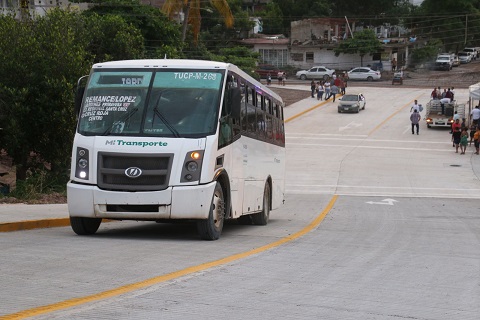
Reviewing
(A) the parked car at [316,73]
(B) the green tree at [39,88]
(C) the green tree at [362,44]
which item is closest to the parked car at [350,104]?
(A) the parked car at [316,73]

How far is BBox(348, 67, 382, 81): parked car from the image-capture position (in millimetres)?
91938

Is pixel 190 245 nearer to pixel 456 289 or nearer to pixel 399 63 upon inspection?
pixel 456 289

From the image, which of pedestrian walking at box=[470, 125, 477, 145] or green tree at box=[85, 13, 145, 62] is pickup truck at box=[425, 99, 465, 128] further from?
green tree at box=[85, 13, 145, 62]

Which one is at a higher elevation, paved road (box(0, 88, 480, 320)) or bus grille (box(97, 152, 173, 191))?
bus grille (box(97, 152, 173, 191))

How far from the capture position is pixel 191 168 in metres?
13.7

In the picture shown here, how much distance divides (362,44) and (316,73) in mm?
6160

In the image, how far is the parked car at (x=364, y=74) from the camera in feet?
302

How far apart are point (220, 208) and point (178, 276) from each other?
488 cm

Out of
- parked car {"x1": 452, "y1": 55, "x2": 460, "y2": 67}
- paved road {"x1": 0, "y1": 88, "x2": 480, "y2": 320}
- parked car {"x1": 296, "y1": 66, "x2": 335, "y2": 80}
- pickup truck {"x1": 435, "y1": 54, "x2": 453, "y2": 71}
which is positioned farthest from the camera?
parked car {"x1": 452, "y1": 55, "x2": 460, "y2": 67}

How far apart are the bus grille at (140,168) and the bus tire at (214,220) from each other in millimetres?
971

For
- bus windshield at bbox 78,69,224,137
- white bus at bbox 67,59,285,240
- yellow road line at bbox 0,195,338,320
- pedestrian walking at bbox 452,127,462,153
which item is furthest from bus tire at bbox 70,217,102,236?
pedestrian walking at bbox 452,127,462,153

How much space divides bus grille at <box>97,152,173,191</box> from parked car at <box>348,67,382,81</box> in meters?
80.1

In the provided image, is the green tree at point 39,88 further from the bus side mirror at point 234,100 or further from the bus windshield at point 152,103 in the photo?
the bus side mirror at point 234,100

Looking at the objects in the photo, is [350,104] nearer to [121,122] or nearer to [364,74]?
[364,74]
